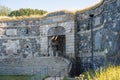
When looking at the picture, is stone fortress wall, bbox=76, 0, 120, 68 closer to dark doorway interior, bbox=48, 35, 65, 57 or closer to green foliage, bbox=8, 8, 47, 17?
dark doorway interior, bbox=48, 35, 65, 57

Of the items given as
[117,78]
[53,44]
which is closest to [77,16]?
[53,44]

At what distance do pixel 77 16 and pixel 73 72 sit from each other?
5114mm

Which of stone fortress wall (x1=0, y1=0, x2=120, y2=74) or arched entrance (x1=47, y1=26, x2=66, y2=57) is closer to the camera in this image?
stone fortress wall (x1=0, y1=0, x2=120, y2=74)

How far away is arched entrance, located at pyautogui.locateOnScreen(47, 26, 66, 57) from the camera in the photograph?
3106 centimetres

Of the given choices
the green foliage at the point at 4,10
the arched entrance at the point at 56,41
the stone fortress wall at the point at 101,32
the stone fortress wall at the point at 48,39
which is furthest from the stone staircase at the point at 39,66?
the green foliage at the point at 4,10

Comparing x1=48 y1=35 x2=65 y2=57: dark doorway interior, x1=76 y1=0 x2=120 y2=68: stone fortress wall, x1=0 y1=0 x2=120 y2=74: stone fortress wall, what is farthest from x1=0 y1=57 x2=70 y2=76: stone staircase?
x1=48 y1=35 x2=65 y2=57: dark doorway interior

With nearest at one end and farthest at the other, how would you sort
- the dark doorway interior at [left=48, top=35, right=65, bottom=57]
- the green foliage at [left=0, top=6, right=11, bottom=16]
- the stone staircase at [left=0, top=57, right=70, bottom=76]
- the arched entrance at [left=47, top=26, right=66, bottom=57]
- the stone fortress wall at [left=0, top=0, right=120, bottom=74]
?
the stone fortress wall at [left=0, top=0, right=120, bottom=74], the stone staircase at [left=0, top=57, right=70, bottom=76], the arched entrance at [left=47, top=26, right=66, bottom=57], the dark doorway interior at [left=48, top=35, right=65, bottom=57], the green foliage at [left=0, top=6, right=11, bottom=16]

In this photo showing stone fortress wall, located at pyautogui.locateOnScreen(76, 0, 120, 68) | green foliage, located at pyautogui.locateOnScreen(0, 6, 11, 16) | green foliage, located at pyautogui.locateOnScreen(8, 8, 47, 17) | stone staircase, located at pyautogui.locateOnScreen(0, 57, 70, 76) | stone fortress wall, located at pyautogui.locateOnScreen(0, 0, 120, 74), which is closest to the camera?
stone fortress wall, located at pyautogui.locateOnScreen(76, 0, 120, 68)

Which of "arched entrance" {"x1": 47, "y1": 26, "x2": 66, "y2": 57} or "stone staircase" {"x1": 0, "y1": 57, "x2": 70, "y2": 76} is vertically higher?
"arched entrance" {"x1": 47, "y1": 26, "x2": 66, "y2": 57}

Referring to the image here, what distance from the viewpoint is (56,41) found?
3312cm

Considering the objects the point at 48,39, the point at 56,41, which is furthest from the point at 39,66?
the point at 56,41

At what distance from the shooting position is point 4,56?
33.1 metres

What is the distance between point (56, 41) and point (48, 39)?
1416mm

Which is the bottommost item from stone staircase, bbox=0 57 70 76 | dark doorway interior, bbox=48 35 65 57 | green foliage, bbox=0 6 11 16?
stone staircase, bbox=0 57 70 76
